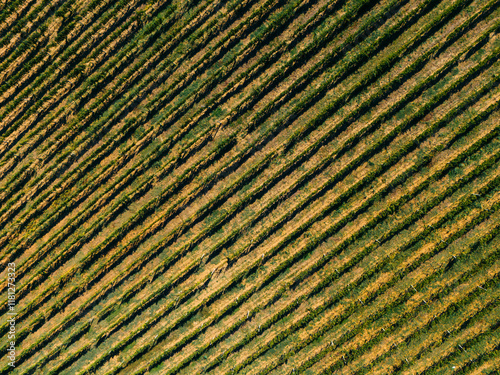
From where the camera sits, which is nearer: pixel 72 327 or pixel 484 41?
pixel 484 41

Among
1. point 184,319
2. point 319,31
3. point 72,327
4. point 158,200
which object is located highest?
point 319,31

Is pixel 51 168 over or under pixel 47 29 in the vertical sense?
under

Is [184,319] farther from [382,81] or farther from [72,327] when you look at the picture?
[382,81]

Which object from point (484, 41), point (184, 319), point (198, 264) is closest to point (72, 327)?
point (184, 319)

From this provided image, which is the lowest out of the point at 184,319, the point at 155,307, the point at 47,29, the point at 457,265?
the point at 457,265

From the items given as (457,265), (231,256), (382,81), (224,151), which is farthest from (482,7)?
(231,256)

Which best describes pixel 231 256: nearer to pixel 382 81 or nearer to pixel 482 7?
pixel 382 81
